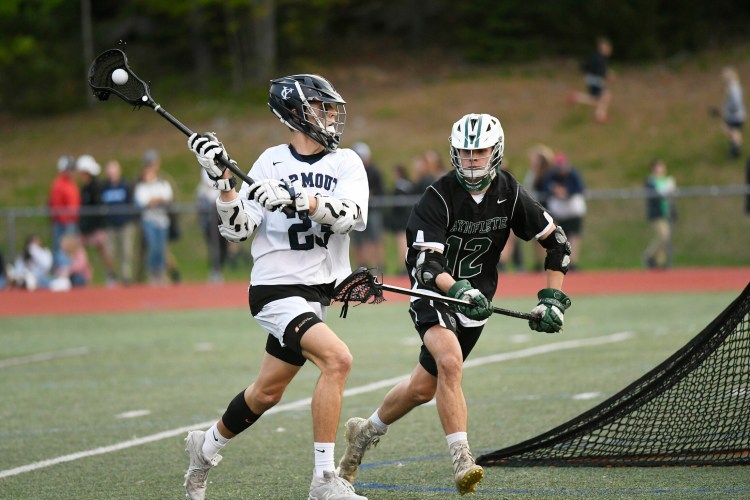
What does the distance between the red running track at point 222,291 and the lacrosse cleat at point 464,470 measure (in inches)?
448

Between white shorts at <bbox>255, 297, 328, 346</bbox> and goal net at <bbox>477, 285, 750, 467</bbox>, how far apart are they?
4.27 feet

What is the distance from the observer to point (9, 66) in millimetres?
36250

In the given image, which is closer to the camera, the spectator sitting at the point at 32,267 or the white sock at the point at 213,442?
the white sock at the point at 213,442

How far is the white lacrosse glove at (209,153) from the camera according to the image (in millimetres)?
5410

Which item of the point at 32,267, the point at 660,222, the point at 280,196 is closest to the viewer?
the point at 280,196

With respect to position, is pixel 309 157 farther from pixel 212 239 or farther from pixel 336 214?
pixel 212 239

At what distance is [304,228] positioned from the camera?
5.65m

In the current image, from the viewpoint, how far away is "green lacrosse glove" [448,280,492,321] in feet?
18.2

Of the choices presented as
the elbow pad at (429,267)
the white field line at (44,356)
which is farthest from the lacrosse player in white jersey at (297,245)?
the white field line at (44,356)

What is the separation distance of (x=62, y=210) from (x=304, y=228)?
43.4ft

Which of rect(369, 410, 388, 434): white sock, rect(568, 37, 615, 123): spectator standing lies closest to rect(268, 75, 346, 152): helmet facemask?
rect(369, 410, 388, 434): white sock

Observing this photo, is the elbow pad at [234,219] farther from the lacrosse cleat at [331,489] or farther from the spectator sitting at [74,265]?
the spectator sitting at [74,265]

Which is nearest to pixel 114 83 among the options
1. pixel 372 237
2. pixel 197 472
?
pixel 197 472

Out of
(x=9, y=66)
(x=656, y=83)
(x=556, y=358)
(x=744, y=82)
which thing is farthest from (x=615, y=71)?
(x=556, y=358)
